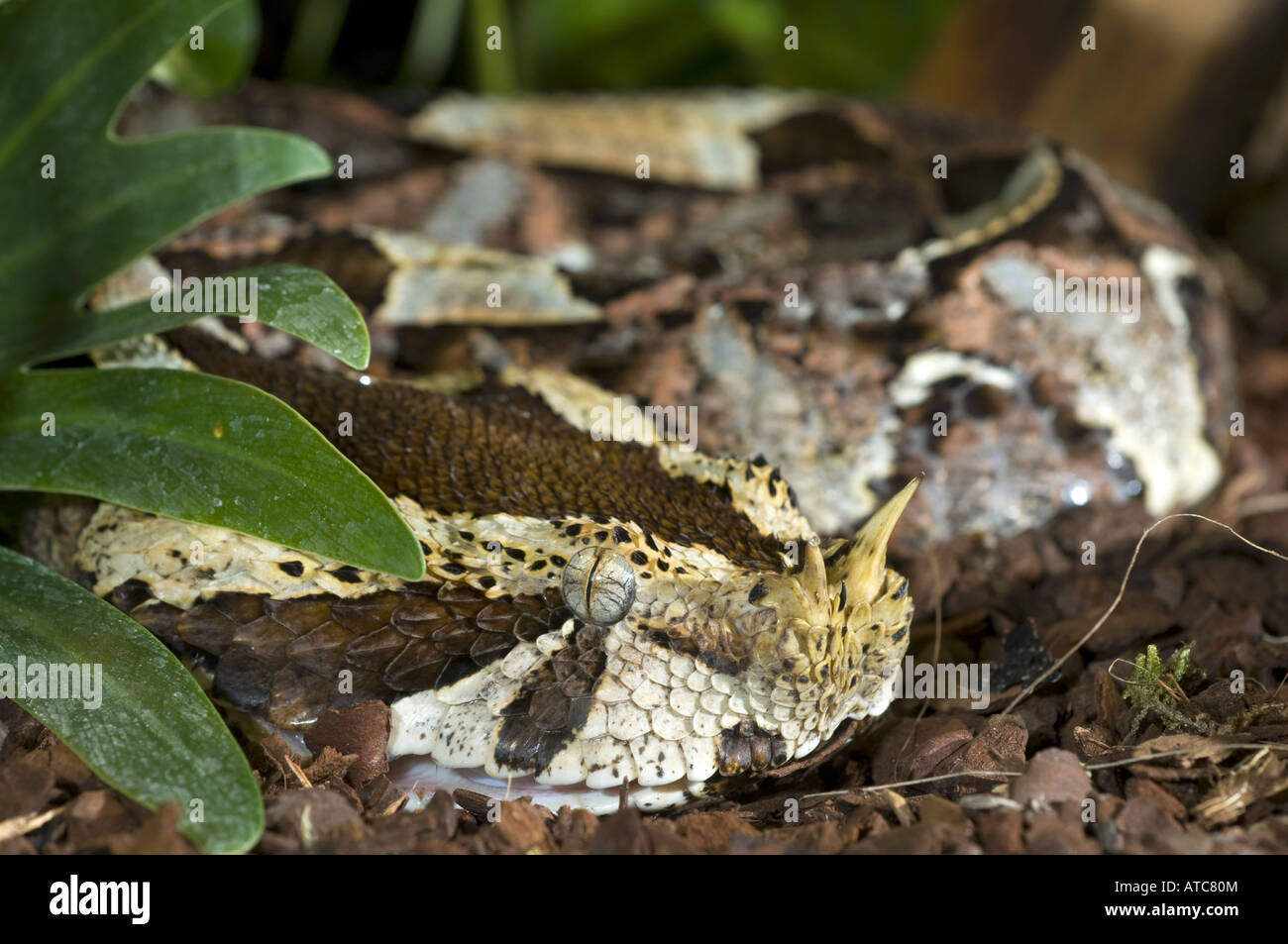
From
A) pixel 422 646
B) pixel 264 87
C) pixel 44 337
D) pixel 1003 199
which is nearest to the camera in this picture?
pixel 422 646

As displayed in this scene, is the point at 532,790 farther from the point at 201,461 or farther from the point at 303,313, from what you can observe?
the point at 303,313

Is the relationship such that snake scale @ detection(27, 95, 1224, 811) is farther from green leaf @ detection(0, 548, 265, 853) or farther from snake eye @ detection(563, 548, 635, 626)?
green leaf @ detection(0, 548, 265, 853)

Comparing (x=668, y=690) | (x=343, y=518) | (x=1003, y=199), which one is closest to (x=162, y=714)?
(x=343, y=518)

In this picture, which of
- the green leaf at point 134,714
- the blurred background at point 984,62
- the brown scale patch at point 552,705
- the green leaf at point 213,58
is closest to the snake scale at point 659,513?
the brown scale patch at point 552,705

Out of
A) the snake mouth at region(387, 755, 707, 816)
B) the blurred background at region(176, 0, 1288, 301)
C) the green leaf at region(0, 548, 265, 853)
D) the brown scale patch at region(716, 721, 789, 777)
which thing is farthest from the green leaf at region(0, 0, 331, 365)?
the blurred background at region(176, 0, 1288, 301)

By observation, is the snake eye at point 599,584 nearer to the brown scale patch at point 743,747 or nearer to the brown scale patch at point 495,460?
the brown scale patch at point 495,460

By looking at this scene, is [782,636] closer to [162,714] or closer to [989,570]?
[162,714]

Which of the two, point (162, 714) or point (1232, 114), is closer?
point (162, 714)
